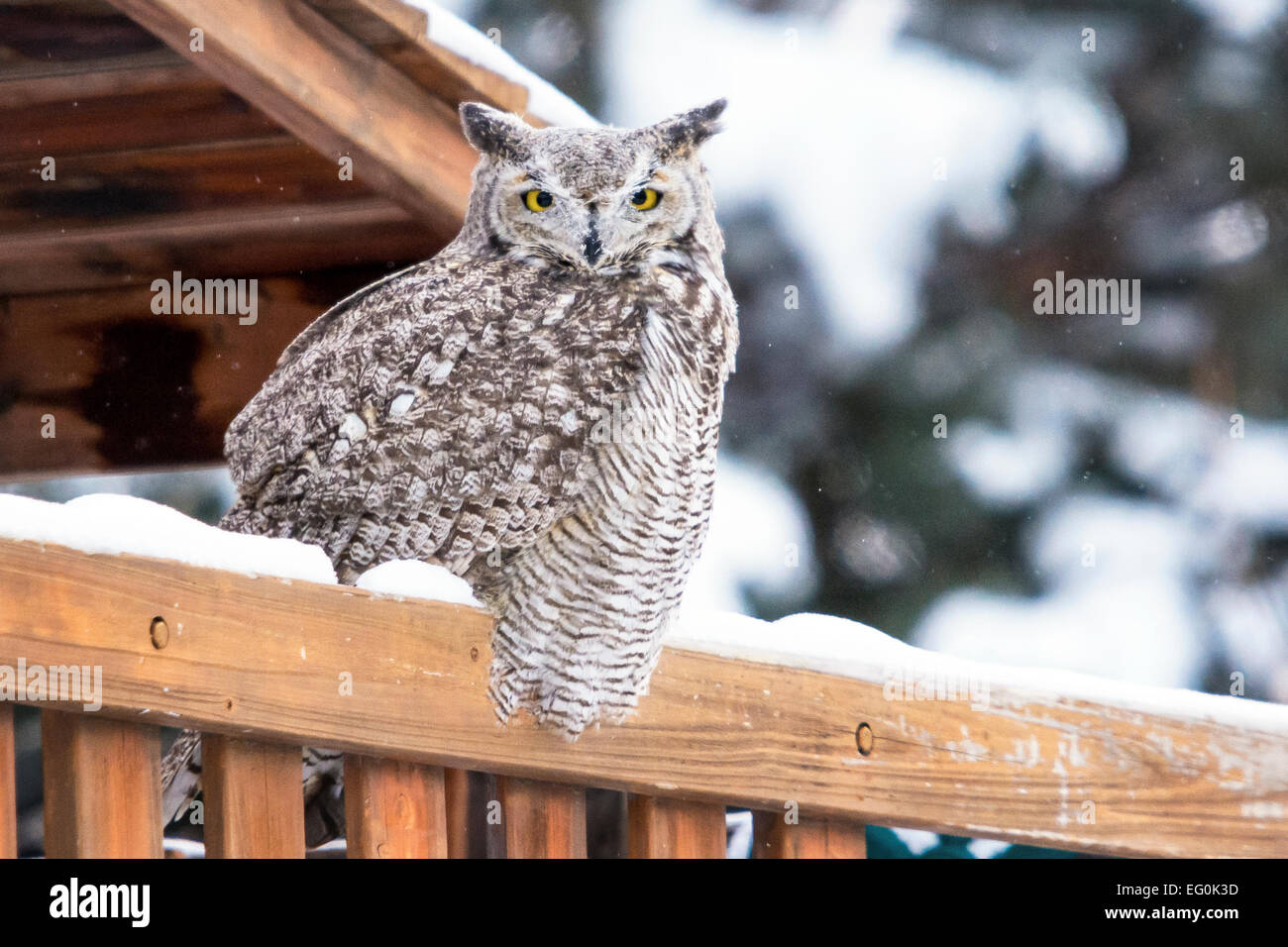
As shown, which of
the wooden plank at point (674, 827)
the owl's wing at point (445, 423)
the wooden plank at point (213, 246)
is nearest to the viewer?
the wooden plank at point (674, 827)

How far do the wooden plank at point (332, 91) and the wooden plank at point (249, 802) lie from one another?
140 centimetres

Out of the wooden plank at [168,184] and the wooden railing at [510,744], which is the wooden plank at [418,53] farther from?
the wooden railing at [510,744]

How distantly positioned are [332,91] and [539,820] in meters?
1.45

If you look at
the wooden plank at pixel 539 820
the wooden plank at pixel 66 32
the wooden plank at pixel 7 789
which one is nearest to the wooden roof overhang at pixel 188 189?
the wooden plank at pixel 66 32

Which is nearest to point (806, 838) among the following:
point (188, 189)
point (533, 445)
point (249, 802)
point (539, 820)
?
point (539, 820)

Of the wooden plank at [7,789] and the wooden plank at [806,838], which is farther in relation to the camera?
the wooden plank at [806,838]

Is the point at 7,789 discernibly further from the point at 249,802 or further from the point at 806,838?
the point at 806,838

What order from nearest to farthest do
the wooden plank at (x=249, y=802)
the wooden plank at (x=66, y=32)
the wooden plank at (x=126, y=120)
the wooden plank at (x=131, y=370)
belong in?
the wooden plank at (x=249, y=802) < the wooden plank at (x=66, y=32) < the wooden plank at (x=126, y=120) < the wooden plank at (x=131, y=370)

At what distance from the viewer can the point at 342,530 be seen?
253 cm

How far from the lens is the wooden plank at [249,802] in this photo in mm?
1803
